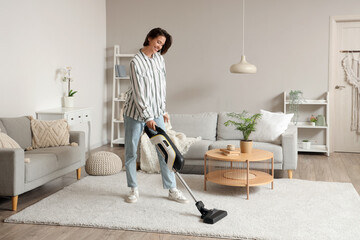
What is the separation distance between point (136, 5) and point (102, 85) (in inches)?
54.1

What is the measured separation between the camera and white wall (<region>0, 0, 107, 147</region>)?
4.47 metres

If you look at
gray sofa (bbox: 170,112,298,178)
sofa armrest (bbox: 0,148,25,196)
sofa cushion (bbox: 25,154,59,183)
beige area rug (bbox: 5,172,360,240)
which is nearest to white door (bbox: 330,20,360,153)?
gray sofa (bbox: 170,112,298,178)

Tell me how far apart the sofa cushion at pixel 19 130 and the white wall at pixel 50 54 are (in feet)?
1.25

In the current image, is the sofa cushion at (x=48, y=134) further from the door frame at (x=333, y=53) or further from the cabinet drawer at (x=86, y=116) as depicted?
the door frame at (x=333, y=53)

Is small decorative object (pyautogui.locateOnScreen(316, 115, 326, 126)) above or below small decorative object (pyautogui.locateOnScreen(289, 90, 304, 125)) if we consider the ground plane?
below

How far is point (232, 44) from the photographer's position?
254 inches

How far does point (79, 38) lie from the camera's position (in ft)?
19.7

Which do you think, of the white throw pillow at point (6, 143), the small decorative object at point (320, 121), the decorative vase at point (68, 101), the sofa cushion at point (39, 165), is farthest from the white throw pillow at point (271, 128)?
the white throw pillow at point (6, 143)

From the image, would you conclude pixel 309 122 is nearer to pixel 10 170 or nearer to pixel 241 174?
pixel 241 174

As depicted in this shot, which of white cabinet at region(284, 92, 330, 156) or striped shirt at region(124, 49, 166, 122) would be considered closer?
striped shirt at region(124, 49, 166, 122)

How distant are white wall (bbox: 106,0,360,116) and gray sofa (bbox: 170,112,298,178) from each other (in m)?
1.37

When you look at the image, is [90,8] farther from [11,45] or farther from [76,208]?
[76,208]

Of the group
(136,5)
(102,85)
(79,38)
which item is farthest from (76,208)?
(136,5)

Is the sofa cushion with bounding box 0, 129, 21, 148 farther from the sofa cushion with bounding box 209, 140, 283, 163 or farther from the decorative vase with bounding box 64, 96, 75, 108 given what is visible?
the sofa cushion with bounding box 209, 140, 283, 163
